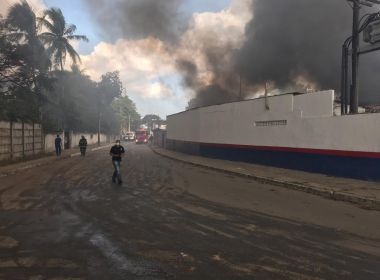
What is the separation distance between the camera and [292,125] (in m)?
19.9

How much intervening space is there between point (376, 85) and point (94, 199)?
53.9 ft

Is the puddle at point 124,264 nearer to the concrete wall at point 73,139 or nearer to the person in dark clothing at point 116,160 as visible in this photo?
the person in dark clothing at point 116,160

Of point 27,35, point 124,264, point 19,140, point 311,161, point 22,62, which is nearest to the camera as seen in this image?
point 124,264

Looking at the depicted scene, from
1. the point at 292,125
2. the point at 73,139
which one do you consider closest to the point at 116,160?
the point at 292,125

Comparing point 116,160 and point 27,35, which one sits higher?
point 27,35

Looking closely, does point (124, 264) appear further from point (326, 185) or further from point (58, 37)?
point (58, 37)

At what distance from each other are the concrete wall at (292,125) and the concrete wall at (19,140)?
11.7 metres

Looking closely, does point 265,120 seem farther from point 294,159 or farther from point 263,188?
point 263,188

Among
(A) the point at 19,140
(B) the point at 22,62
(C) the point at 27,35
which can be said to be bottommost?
(A) the point at 19,140

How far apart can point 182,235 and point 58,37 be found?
40.1 meters

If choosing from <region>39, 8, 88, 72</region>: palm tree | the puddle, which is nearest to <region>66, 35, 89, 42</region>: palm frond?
<region>39, 8, 88, 72</region>: palm tree

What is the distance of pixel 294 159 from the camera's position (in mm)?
19703

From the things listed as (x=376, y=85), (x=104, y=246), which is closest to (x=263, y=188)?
(x=104, y=246)

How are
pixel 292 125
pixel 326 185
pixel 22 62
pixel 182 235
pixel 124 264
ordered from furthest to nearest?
pixel 22 62 < pixel 292 125 < pixel 326 185 < pixel 182 235 < pixel 124 264
